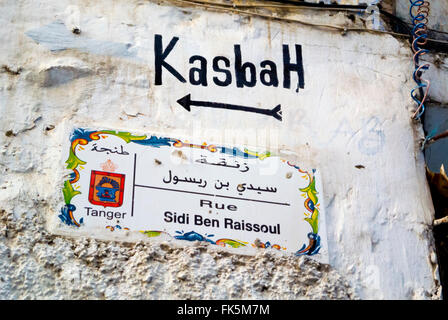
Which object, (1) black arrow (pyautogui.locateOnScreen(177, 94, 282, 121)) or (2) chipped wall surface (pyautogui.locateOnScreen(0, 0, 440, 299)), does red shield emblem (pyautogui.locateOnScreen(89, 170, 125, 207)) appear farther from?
(1) black arrow (pyautogui.locateOnScreen(177, 94, 282, 121))

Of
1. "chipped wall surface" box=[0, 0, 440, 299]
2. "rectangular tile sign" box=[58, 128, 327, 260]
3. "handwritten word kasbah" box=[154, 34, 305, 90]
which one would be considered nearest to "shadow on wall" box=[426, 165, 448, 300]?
"chipped wall surface" box=[0, 0, 440, 299]

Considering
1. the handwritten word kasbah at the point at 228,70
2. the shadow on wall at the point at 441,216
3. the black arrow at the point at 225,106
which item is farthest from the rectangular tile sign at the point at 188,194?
the shadow on wall at the point at 441,216

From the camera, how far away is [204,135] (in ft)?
13.9

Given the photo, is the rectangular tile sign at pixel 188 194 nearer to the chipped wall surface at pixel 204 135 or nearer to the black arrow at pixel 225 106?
the chipped wall surface at pixel 204 135

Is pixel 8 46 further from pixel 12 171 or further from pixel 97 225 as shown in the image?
pixel 97 225

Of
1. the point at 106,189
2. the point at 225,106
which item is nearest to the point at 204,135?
the point at 225,106

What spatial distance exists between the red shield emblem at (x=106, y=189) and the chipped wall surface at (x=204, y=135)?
6.8 inches

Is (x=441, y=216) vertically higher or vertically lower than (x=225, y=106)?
lower

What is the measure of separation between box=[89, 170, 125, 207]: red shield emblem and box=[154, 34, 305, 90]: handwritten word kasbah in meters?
0.65

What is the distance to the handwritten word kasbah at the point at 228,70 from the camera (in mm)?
4402

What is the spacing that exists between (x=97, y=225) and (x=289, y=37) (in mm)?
1685

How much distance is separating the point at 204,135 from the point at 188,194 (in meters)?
0.39

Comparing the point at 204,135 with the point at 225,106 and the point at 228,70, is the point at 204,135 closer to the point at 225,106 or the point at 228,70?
the point at 225,106

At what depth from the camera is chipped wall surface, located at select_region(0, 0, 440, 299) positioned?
3.74 m
